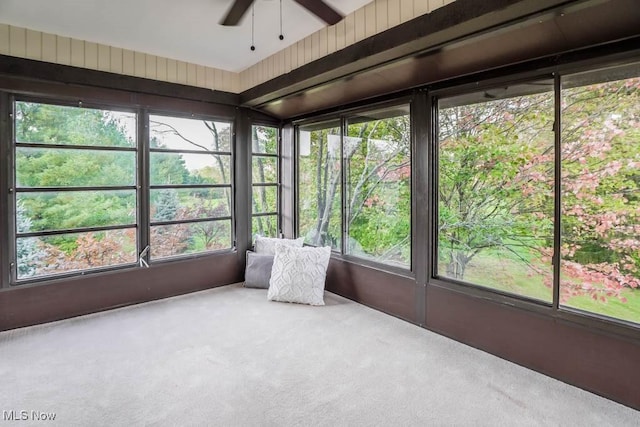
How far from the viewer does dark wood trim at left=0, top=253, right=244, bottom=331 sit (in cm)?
330

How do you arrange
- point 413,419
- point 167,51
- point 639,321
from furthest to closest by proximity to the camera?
point 167,51, point 639,321, point 413,419

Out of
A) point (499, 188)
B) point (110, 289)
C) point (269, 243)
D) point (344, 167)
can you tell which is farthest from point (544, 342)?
point (110, 289)

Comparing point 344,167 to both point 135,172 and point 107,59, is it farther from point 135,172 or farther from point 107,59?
point 107,59

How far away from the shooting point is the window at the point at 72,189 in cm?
334

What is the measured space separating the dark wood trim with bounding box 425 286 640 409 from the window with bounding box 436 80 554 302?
20 cm

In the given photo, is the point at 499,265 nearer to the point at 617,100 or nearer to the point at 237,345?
the point at 617,100

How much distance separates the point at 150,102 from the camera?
13.0ft

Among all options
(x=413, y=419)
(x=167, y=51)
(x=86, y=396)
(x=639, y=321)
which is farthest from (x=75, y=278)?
(x=639, y=321)

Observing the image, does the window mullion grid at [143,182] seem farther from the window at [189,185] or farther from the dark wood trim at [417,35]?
the dark wood trim at [417,35]

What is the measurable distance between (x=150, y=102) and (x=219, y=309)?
2430 mm

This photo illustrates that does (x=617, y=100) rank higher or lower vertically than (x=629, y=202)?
higher

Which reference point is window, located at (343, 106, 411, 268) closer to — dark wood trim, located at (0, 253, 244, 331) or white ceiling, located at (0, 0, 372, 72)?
white ceiling, located at (0, 0, 372, 72)

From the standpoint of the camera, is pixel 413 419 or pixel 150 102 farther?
pixel 150 102

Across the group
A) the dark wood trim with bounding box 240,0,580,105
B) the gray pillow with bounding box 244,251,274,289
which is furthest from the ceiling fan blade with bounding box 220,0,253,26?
the gray pillow with bounding box 244,251,274,289
